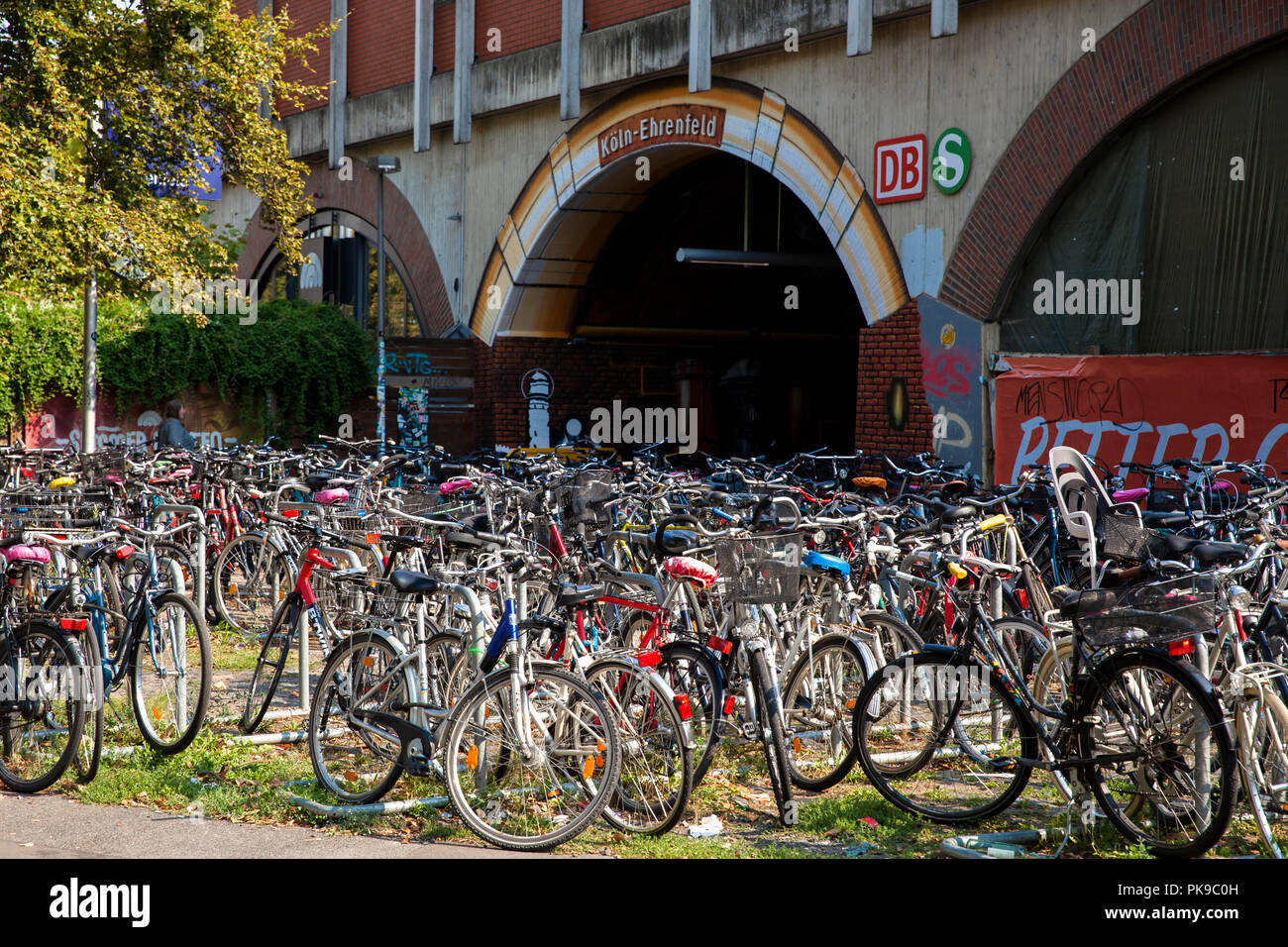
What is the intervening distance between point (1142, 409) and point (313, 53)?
17.2m

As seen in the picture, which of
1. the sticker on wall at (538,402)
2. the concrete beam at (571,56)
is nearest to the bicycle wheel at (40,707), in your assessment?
the concrete beam at (571,56)

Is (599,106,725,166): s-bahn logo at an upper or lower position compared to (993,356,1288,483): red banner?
upper

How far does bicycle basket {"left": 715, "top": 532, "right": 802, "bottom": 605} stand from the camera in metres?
5.75

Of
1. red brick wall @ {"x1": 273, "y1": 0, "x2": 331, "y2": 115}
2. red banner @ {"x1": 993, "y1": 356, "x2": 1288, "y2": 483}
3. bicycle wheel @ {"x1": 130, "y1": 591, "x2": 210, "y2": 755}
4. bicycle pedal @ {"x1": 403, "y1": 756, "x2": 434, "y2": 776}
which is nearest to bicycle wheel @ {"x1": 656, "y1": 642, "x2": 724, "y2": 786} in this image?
bicycle pedal @ {"x1": 403, "y1": 756, "x2": 434, "y2": 776}

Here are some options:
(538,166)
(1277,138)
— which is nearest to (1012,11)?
(1277,138)

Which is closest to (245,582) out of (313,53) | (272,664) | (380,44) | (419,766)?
(272,664)

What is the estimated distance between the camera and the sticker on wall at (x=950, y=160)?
A: 1391 cm

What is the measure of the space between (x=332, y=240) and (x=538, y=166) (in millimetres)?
6655

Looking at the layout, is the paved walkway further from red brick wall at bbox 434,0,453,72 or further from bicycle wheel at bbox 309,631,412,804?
red brick wall at bbox 434,0,453,72

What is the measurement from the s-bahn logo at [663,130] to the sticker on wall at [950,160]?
11.1ft

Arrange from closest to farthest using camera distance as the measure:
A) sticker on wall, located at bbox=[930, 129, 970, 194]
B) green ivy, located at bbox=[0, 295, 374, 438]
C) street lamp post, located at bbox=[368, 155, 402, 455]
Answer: sticker on wall, located at bbox=[930, 129, 970, 194], green ivy, located at bbox=[0, 295, 374, 438], street lamp post, located at bbox=[368, 155, 402, 455]

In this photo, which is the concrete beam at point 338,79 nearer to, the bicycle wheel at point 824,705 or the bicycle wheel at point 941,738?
the bicycle wheel at point 824,705

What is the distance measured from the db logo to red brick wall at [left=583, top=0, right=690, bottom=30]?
3.78m

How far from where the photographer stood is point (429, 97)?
70.1 ft
